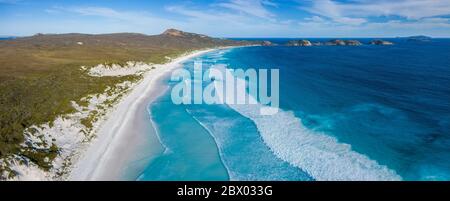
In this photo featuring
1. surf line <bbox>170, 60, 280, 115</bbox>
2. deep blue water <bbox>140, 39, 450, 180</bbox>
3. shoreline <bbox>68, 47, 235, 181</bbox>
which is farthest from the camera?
surf line <bbox>170, 60, 280, 115</bbox>

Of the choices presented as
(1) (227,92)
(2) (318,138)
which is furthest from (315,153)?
(1) (227,92)

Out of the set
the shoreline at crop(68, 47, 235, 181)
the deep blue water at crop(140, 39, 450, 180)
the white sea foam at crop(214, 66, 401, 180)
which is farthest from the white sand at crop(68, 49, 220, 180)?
the white sea foam at crop(214, 66, 401, 180)

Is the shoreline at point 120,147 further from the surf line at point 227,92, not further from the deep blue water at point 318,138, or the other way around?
the surf line at point 227,92

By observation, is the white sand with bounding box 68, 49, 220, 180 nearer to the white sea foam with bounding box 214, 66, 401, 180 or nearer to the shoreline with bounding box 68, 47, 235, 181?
the shoreline with bounding box 68, 47, 235, 181

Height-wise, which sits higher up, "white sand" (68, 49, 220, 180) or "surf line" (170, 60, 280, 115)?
"surf line" (170, 60, 280, 115)

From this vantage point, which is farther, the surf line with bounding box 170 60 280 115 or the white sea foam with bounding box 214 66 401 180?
the surf line with bounding box 170 60 280 115

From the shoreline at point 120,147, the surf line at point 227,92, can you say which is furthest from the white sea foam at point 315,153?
the shoreline at point 120,147

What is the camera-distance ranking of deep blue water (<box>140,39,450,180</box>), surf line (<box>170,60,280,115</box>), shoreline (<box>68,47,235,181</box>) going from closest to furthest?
1. shoreline (<box>68,47,235,181</box>)
2. deep blue water (<box>140,39,450,180</box>)
3. surf line (<box>170,60,280,115</box>)
